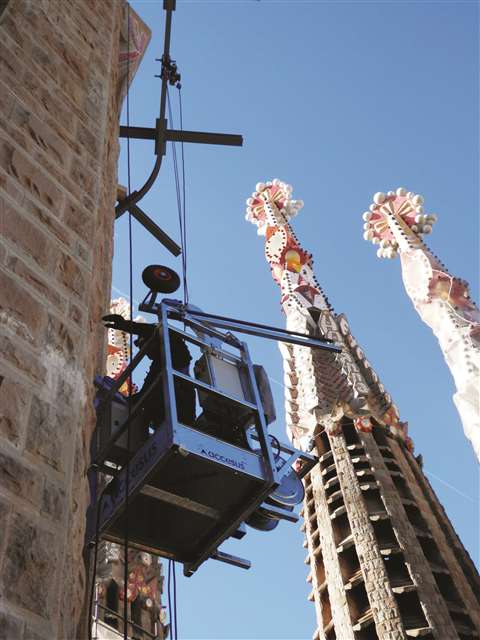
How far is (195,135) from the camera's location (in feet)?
34.2

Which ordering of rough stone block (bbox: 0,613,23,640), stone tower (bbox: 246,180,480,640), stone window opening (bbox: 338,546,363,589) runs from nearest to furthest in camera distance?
1. rough stone block (bbox: 0,613,23,640)
2. stone tower (bbox: 246,180,480,640)
3. stone window opening (bbox: 338,546,363,589)

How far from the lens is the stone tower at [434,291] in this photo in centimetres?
2539

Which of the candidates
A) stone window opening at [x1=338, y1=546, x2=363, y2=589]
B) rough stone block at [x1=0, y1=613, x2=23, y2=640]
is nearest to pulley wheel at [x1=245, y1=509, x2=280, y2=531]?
rough stone block at [x1=0, y1=613, x2=23, y2=640]

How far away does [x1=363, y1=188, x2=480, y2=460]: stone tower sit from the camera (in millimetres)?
25391

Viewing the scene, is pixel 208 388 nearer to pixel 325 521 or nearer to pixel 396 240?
pixel 325 521

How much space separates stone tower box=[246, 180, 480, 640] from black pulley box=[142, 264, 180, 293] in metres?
18.6

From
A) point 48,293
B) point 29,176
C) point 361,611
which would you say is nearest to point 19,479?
point 48,293

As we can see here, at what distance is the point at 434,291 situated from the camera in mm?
29578

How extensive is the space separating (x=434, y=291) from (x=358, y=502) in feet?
24.1

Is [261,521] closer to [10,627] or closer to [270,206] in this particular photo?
[10,627]

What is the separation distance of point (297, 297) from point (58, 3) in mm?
32675

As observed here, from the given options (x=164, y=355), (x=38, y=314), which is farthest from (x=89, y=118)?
(x=38, y=314)

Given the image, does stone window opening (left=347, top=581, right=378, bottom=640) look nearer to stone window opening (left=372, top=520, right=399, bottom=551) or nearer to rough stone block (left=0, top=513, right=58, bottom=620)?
stone window opening (left=372, top=520, right=399, bottom=551)

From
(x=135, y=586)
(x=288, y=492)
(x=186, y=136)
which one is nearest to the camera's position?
(x=288, y=492)
